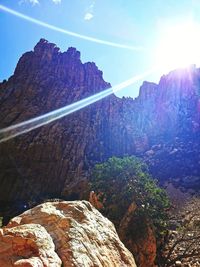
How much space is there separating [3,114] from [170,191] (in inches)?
1672

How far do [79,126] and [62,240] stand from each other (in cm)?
7723

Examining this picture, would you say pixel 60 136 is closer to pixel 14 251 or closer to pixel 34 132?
pixel 34 132

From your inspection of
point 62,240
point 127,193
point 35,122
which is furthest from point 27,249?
point 35,122

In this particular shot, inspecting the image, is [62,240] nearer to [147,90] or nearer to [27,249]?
[27,249]

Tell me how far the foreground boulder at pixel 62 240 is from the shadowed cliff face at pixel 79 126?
52438 millimetres

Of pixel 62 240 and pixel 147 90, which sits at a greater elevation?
pixel 147 90

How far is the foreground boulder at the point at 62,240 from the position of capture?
311 inches

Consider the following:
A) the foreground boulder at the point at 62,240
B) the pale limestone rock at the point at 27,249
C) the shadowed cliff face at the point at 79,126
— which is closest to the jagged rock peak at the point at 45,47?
the shadowed cliff face at the point at 79,126

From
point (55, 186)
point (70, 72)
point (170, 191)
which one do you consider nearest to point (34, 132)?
point (55, 186)

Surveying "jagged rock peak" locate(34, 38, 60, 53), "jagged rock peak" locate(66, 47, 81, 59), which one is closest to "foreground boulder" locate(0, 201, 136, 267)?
"jagged rock peak" locate(66, 47, 81, 59)

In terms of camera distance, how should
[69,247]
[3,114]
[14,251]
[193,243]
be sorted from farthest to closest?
[3,114], [193,243], [69,247], [14,251]

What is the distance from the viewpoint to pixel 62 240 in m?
9.10

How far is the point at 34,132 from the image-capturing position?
82875 millimetres

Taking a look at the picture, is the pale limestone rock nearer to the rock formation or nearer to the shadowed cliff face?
the rock formation
